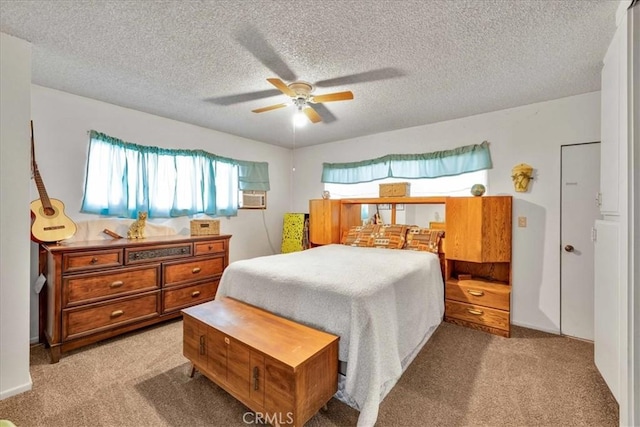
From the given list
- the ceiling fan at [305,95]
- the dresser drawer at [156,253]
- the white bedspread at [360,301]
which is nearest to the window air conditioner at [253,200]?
the dresser drawer at [156,253]

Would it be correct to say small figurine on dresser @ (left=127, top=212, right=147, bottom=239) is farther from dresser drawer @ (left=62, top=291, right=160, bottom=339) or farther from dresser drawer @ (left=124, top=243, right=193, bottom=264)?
dresser drawer @ (left=62, top=291, right=160, bottom=339)

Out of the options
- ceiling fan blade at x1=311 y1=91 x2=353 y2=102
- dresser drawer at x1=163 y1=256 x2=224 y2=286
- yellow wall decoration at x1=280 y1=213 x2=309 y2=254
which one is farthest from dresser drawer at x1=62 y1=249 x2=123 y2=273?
yellow wall decoration at x1=280 y1=213 x2=309 y2=254

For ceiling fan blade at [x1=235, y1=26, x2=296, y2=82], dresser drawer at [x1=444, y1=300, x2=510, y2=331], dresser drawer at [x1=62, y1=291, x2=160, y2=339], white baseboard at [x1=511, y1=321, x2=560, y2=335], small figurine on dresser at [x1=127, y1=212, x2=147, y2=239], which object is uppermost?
ceiling fan blade at [x1=235, y1=26, x2=296, y2=82]

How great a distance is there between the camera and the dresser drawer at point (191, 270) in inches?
119

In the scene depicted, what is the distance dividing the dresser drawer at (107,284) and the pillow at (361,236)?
2412 mm

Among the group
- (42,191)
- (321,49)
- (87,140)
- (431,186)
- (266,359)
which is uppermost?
(321,49)

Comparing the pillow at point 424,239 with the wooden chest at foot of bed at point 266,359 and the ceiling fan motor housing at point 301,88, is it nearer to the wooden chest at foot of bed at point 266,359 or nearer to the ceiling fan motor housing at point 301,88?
the wooden chest at foot of bed at point 266,359

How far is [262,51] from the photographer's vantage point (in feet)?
6.72

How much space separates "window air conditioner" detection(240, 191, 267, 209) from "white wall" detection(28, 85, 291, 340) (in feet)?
0.37

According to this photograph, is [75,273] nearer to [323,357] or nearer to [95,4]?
[95,4]

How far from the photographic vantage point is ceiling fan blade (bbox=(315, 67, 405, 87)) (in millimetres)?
2354

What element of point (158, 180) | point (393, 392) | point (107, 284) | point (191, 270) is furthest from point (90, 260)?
point (393, 392)

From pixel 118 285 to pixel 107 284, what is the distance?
0.09 metres

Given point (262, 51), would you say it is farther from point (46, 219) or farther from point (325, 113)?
point (46, 219)
